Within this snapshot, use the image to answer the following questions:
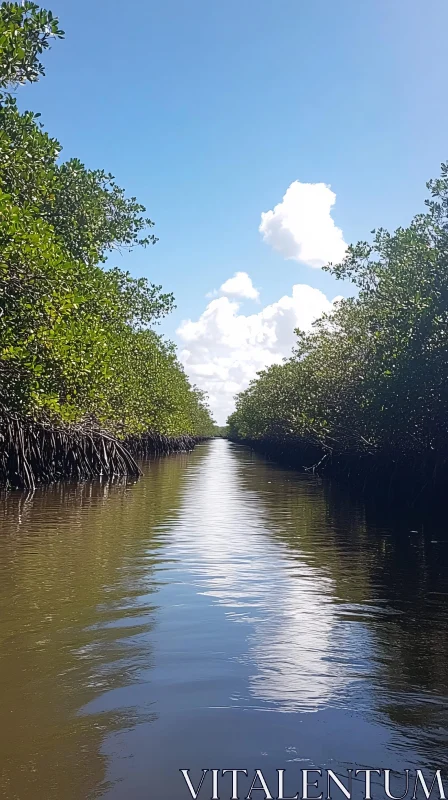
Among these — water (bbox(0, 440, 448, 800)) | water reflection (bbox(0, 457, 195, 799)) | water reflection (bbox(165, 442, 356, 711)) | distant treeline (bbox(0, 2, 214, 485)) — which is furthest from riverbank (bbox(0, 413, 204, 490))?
water (bbox(0, 440, 448, 800))

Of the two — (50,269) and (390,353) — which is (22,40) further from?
(390,353)

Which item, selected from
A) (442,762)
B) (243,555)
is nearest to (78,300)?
(243,555)

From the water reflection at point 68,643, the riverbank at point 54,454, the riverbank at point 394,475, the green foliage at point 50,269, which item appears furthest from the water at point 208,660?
the riverbank at point 54,454

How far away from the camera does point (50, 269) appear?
12414mm

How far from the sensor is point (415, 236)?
21812 millimetres

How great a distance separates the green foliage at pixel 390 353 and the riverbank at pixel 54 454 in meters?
8.44

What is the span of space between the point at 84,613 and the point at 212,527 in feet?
21.9

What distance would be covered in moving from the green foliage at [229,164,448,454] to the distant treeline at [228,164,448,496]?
0.11 feet

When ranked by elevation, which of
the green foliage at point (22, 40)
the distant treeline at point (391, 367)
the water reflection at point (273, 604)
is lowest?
the water reflection at point (273, 604)

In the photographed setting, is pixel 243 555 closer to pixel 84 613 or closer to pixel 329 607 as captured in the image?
pixel 329 607

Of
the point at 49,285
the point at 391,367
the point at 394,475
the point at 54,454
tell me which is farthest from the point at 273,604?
the point at 54,454

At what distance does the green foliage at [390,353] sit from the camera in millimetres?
14984

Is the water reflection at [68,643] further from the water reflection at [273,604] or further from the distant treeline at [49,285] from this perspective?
the distant treeline at [49,285]

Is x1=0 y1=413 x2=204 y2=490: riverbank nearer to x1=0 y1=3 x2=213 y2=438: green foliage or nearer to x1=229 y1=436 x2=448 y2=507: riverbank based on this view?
x1=0 y1=3 x2=213 y2=438: green foliage
